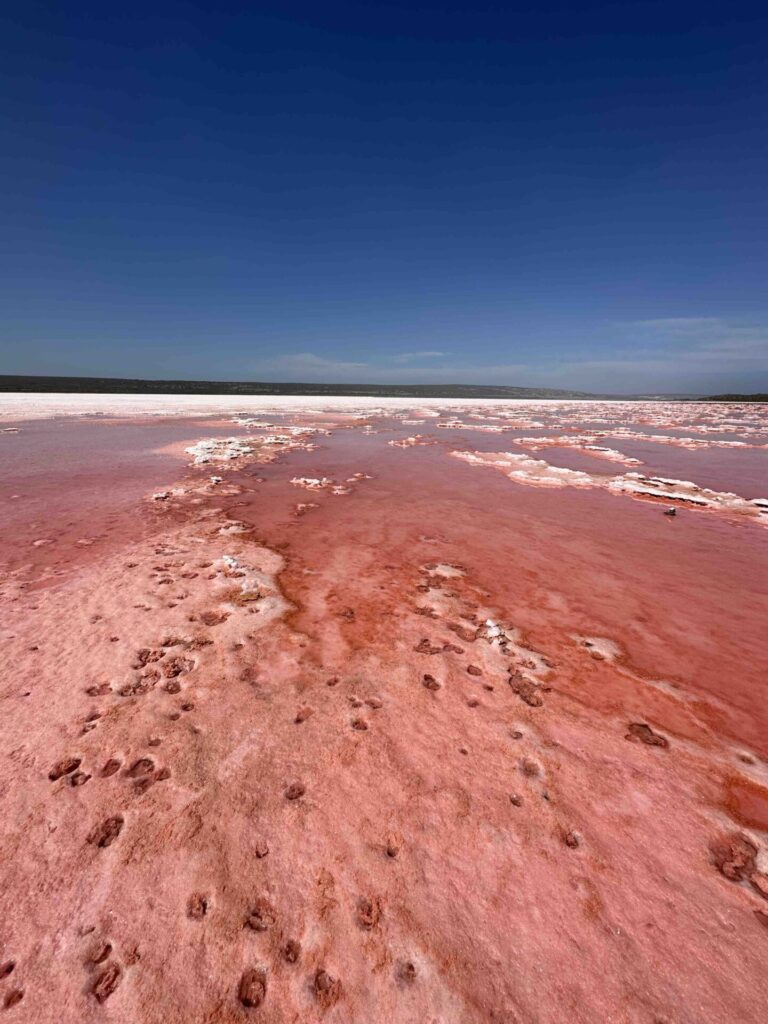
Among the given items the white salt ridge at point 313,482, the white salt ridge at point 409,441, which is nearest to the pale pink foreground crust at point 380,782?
the white salt ridge at point 313,482

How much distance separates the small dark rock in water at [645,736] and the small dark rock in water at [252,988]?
2778 mm

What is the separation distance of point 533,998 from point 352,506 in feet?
24.7

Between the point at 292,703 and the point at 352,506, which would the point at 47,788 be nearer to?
the point at 292,703

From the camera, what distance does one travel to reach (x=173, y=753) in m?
2.98

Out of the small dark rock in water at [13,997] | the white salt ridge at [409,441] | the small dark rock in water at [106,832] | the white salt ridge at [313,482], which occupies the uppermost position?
the white salt ridge at [313,482]

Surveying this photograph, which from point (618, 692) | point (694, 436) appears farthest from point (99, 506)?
point (694, 436)

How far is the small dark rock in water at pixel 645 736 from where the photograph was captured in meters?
3.19

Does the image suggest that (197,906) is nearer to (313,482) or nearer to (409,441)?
(313,482)

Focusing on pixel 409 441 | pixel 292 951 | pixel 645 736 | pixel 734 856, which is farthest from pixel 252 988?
pixel 409 441

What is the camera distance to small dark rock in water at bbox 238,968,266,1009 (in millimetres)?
1824

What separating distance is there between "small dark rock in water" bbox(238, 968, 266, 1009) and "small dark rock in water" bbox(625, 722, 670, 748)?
9.11ft

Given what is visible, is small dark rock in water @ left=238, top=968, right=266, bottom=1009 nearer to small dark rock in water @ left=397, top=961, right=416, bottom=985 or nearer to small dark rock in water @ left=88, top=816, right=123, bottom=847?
small dark rock in water @ left=397, top=961, right=416, bottom=985

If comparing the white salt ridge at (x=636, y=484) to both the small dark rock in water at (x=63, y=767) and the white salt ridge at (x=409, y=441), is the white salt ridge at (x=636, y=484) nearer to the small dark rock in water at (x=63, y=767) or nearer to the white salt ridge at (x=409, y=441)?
the white salt ridge at (x=409, y=441)

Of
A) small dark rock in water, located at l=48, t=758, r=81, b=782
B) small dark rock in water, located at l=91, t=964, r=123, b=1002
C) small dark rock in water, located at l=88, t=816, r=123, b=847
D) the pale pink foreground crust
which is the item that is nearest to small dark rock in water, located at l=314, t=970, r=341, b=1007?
the pale pink foreground crust
